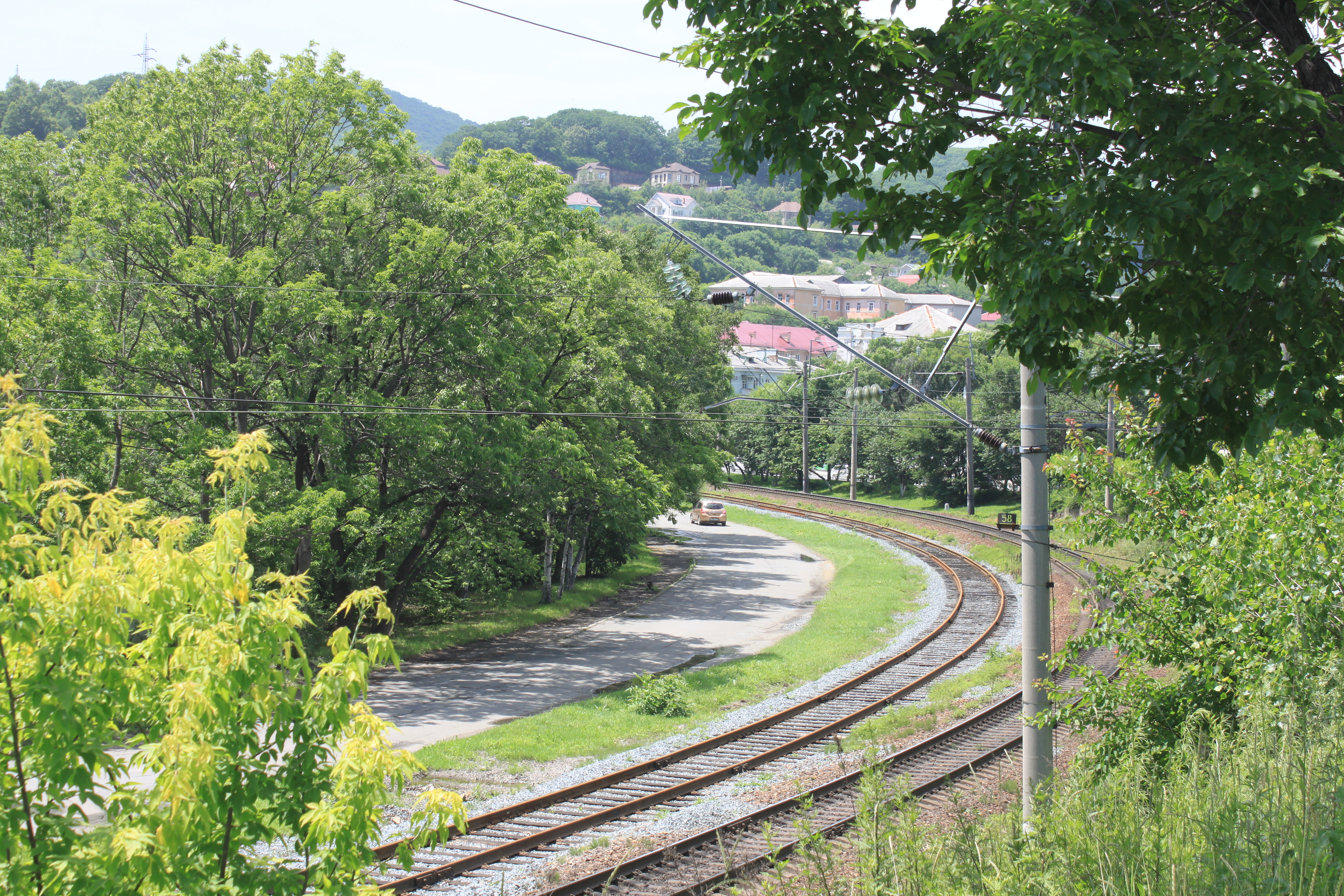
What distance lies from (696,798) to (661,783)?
29.4 inches

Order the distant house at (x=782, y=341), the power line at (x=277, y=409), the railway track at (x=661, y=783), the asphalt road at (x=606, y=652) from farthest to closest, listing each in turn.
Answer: the distant house at (x=782, y=341) → the asphalt road at (x=606, y=652) → the power line at (x=277, y=409) → the railway track at (x=661, y=783)

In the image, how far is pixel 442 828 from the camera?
13.1 ft

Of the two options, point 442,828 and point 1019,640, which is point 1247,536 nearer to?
point 442,828

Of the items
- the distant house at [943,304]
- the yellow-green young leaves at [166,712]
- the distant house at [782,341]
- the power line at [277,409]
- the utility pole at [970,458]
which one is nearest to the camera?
the yellow-green young leaves at [166,712]

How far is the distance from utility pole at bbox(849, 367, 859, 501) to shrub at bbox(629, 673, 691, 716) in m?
33.8

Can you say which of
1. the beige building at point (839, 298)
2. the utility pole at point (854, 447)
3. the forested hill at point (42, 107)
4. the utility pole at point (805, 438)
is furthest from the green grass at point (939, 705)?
the beige building at point (839, 298)

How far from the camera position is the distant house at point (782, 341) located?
117438mm

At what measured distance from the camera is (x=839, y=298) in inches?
6914

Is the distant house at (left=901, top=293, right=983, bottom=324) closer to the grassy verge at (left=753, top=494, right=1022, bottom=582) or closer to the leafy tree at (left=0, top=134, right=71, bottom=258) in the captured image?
the grassy verge at (left=753, top=494, right=1022, bottom=582)

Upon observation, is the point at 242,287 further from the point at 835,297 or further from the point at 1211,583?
the point at 835,297

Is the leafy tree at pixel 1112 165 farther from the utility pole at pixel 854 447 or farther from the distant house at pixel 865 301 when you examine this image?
the distant house at pixel 865 301

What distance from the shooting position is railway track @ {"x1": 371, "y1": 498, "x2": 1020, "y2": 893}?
9969 millimetres

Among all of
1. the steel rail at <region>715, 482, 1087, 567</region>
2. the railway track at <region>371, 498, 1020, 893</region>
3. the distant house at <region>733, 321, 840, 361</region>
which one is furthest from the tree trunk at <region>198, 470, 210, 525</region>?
the distant house at <region>733, 321, 840, 361</region>

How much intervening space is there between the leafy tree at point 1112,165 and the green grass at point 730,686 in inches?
433
